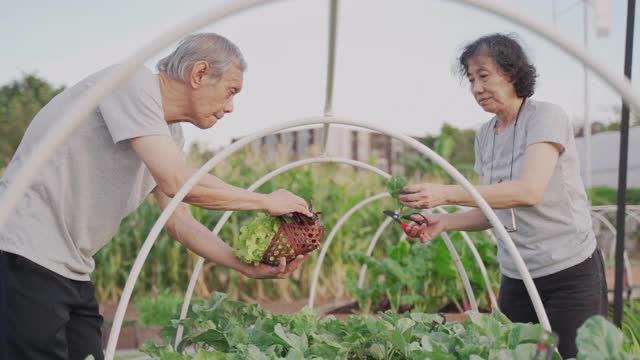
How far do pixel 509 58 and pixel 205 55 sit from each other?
0.90 metres

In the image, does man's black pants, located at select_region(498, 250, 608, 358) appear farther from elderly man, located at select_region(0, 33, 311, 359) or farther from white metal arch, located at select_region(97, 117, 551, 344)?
elderly man, located at select_region(0, 33, 311, 359)

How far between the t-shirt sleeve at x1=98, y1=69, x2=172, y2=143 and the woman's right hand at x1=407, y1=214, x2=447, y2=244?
0.79 metres

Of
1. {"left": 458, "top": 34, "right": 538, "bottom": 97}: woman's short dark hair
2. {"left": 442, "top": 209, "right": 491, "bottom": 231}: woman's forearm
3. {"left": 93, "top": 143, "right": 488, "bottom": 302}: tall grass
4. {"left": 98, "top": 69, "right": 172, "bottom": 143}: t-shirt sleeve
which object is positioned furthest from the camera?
{"left": 93, "top": 143, "right": 488, "bottom": 302}: tall grass

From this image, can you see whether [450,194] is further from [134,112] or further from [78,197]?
[78,197]

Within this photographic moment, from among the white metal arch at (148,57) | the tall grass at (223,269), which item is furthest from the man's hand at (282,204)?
the tall grass at (223,269)

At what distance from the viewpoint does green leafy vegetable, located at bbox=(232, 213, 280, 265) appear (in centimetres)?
185

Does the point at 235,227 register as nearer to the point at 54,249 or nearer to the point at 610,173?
the point at 54,249

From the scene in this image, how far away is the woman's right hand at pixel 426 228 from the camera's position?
6.54ft

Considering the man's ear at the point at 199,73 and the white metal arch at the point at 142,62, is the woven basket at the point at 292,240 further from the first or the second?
the white metal arch at the point at 142,62

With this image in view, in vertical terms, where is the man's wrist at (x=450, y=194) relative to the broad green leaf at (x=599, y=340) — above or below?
above

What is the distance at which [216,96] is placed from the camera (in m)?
1.78

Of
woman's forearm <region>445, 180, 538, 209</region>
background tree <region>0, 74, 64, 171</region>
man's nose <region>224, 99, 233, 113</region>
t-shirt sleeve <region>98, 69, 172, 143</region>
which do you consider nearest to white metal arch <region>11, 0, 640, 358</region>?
t-shirt sleeve <region>98, 69, 172, 143</region>

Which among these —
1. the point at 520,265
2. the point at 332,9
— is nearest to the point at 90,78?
the point at 332,9

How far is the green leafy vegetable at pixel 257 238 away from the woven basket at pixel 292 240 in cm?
2
